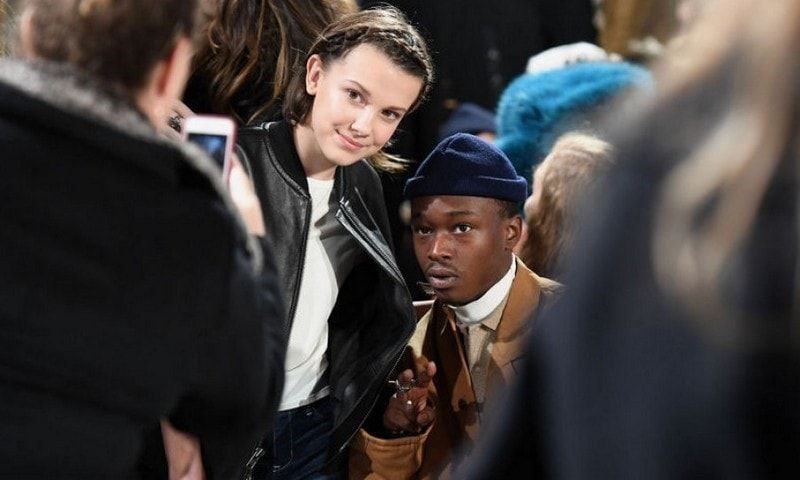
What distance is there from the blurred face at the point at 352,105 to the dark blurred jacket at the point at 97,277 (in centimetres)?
109

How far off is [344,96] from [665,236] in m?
1.87

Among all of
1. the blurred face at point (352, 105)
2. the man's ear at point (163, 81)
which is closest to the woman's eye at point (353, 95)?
the blurred face at point (352, 105)

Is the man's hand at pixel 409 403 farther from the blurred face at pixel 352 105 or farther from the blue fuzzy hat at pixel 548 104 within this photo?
the blue fuzzy hat at pixel 548 104

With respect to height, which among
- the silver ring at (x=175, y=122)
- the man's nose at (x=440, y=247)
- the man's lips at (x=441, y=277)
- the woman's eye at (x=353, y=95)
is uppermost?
the woman's eye at (x=353, y=95)

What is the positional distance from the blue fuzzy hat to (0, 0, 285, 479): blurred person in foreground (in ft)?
8.39

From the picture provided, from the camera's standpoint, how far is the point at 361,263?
2.85m

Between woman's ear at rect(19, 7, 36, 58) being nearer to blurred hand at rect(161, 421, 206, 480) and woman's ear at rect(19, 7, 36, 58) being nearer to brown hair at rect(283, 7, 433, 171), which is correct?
blurred hand at rect(161, 421, 206, 480)

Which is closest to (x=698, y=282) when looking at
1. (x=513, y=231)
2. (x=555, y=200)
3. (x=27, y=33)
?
(x=27, y=33)

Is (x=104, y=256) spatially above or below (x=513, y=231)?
above

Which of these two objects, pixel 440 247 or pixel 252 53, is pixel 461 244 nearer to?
pixel 440 247

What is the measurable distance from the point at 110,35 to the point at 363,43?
1.23 metres

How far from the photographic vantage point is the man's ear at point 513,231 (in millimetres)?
3121

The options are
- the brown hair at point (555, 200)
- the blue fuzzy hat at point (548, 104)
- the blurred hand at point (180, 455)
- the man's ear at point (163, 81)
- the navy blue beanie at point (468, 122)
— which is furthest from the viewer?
the navy blue beanie at point (468, 122)

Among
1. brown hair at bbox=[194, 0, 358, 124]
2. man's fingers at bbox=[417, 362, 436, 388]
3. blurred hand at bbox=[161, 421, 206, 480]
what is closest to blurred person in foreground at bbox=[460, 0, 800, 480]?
blurred hand at bbox=[161, 421, 206, 480]
